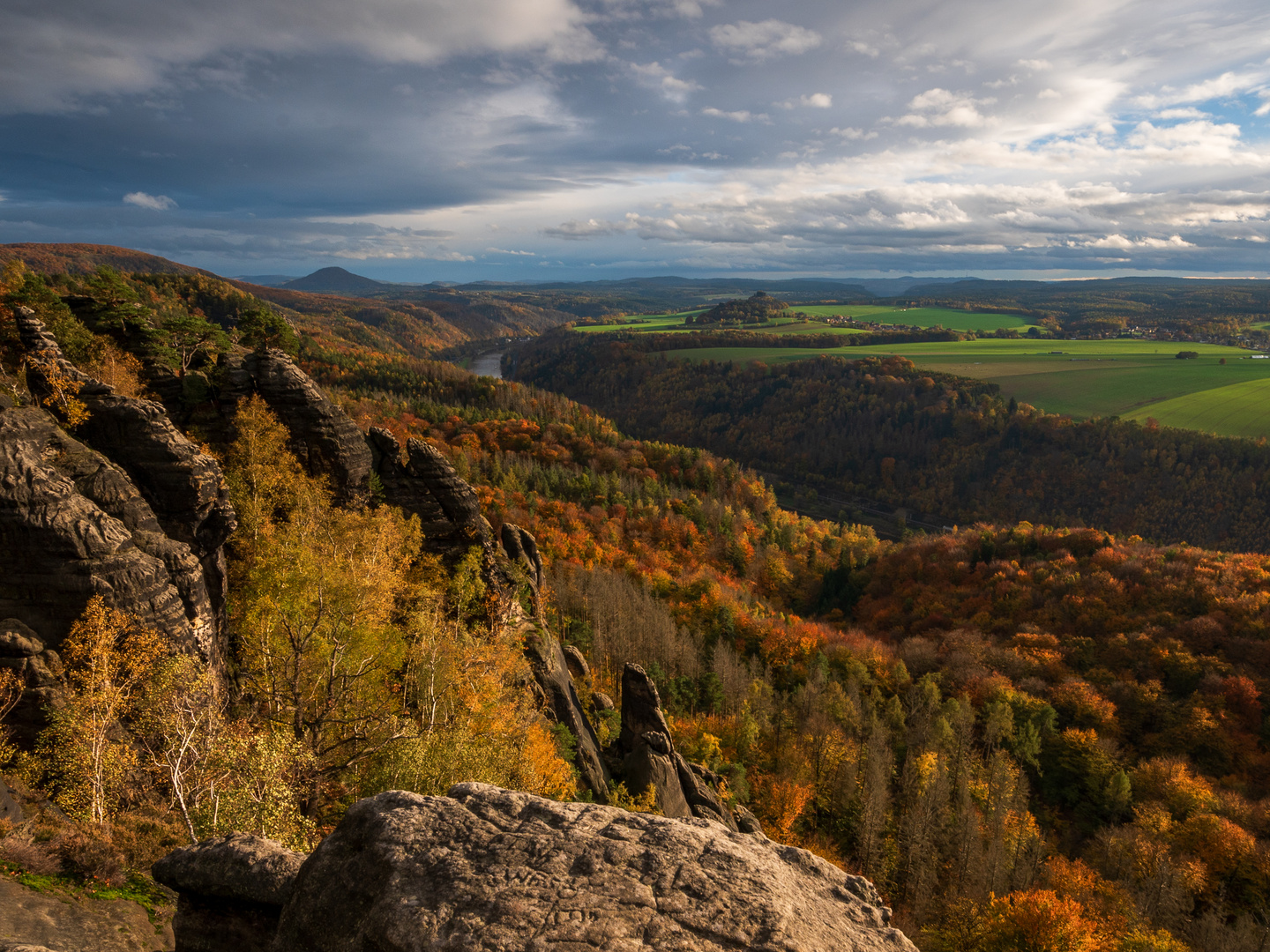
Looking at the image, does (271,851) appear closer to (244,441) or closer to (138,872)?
(138,872)

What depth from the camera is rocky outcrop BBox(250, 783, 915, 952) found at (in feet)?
27.4

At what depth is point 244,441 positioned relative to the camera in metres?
36.9

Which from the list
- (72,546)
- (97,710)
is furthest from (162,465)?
(97,710)

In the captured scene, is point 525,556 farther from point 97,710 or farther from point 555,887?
point 555,887

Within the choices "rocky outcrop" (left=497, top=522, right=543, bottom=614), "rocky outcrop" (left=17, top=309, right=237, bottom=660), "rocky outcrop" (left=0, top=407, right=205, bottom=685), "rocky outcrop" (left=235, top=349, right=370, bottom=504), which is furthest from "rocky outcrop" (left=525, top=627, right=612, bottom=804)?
"rocky outcrop" (left=0, top=407, right=205, bottom=685)

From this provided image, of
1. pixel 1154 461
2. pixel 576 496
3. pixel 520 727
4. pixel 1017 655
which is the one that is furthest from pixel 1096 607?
pixel 1154 461

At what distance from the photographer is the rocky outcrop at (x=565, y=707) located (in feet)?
125

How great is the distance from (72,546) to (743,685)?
72.9 meters

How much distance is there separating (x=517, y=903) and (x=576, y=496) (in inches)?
5170

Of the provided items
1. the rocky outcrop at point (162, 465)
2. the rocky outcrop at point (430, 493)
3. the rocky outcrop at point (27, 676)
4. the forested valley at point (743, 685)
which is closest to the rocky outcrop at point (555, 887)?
the forested valley at point (743, 685)

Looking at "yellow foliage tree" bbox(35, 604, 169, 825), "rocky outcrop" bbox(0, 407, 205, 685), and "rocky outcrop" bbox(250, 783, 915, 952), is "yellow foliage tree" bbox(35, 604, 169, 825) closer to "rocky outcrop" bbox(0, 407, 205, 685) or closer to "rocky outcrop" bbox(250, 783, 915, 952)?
"rocky outcrop" bbox(0, 407, 205, 685)

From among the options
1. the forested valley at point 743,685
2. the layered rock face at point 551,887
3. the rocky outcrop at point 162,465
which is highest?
the rocky outcrop at point 162,465

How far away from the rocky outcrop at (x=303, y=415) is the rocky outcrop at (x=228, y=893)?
3104 centimetres

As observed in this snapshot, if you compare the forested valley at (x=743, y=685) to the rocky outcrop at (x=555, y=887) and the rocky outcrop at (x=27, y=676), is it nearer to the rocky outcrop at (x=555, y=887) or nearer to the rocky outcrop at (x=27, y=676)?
the rocky outcrop at (x=27, y=676)
